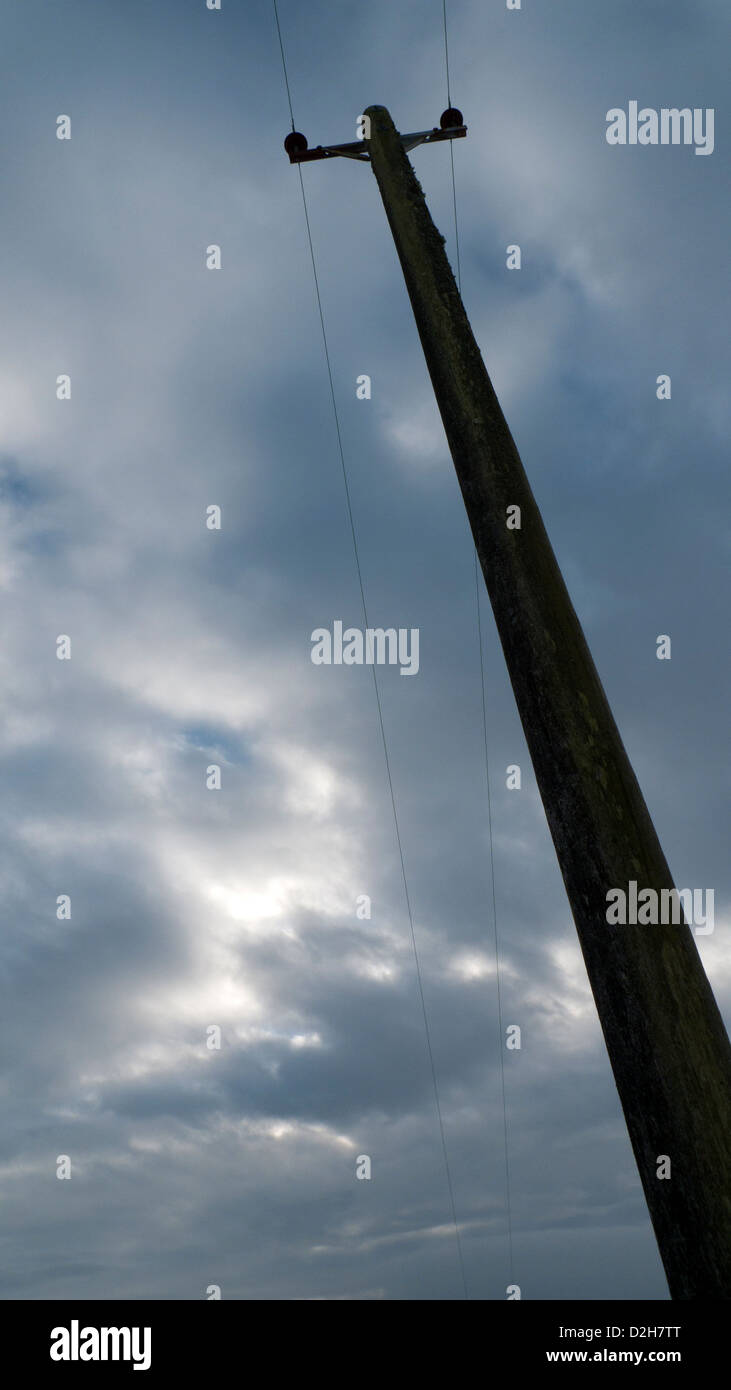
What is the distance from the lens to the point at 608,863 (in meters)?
2.91

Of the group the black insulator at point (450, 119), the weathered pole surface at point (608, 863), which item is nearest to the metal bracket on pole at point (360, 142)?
the black insulator at point (450, 119)

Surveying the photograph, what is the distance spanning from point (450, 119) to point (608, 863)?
6203 millimetres

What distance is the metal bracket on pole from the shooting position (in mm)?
6305

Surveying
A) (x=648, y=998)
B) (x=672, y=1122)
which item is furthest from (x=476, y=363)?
(x=672, y=1122)

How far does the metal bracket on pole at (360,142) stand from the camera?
6305 mm

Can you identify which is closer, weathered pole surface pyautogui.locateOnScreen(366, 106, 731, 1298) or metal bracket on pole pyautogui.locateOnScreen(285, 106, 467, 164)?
weathered pole surface pyautogui.locateOnScreen(366, 106, 731, 1298)

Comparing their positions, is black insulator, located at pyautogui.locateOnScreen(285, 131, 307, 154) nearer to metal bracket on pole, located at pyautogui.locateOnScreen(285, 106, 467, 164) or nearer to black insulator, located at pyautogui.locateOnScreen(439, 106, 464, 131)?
metal bracket on pole, located at pyautogui.locateOnScreen(285, 106, 467, 164)

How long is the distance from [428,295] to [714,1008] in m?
3.52

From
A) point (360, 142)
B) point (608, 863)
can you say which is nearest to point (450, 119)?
point (360, 142)

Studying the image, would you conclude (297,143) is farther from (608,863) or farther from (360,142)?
(608,863)

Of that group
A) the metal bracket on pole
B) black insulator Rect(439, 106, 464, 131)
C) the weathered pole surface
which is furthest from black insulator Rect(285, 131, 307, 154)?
the weathered pole surface
